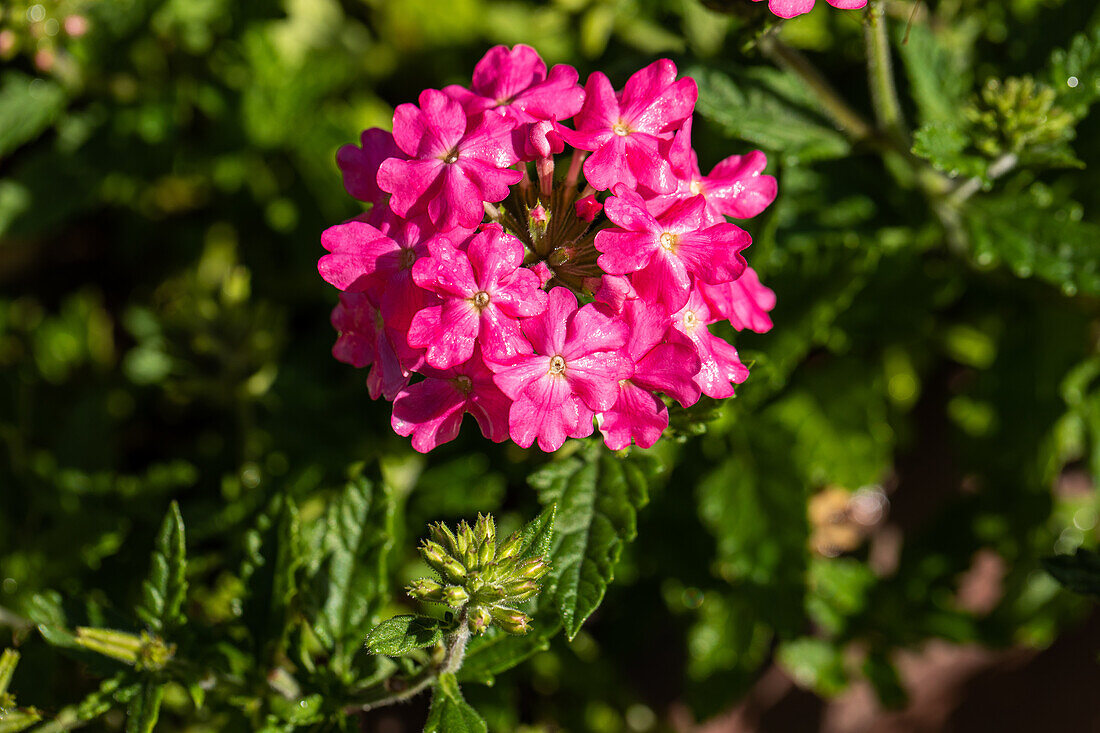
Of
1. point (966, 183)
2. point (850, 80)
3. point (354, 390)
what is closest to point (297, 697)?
point (354, 390)

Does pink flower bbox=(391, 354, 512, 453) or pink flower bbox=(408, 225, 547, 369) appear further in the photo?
pink flower bbox=(391, 354, 512, 453)

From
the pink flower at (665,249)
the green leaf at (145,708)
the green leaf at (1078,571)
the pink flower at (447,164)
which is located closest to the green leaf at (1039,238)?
the green leaf at (1078,571)

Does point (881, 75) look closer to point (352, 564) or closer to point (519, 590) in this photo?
point (519, 590)

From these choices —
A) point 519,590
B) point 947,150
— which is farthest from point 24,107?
point 947,150

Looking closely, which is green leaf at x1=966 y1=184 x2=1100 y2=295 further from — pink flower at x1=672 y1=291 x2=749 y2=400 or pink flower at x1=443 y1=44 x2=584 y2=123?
pink flower at x1=443 y1=44 x2=584 y2=123

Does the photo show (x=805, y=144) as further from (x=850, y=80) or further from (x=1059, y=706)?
(x=1059, y=706)

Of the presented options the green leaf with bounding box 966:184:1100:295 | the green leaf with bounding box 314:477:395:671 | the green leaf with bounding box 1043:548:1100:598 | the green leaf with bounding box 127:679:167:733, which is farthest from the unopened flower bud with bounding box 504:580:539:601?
the green leaf with bounding box 966:184:1100:295

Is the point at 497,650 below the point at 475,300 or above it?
below
